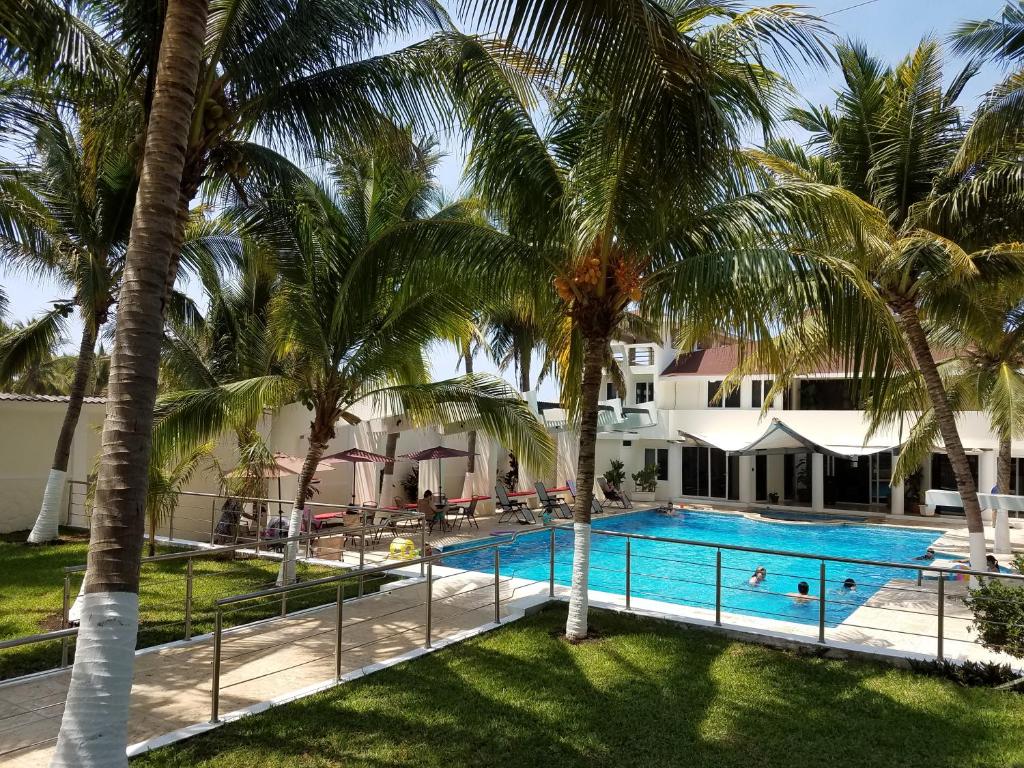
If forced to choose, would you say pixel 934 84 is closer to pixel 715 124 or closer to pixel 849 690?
pixel 715 124

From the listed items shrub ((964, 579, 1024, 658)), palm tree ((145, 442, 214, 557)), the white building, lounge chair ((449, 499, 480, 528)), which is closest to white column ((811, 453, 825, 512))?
the white building

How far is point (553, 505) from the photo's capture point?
21.1 meters

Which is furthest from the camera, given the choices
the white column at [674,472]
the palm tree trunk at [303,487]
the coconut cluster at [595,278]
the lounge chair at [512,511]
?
the white column at [674,472]

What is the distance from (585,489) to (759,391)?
18.6m

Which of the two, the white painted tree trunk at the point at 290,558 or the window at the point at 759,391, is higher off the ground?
the window at the point at 759,391

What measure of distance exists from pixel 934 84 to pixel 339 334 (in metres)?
9.91

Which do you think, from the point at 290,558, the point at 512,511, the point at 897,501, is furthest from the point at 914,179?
the point at 897,501

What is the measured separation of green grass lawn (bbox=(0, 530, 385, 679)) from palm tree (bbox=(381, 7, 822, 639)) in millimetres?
4486

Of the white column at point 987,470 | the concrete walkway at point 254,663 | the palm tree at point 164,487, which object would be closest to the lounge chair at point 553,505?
the concrete walkway at point 254,663

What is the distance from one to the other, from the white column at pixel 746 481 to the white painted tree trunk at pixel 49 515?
20412 mm

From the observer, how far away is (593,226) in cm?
755

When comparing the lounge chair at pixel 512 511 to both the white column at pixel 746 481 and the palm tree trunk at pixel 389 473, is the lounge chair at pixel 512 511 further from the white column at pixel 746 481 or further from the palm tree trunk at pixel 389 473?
the white column at pixel 746 481

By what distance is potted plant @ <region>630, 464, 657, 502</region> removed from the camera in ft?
84.0

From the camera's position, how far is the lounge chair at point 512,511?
20.2 meters
